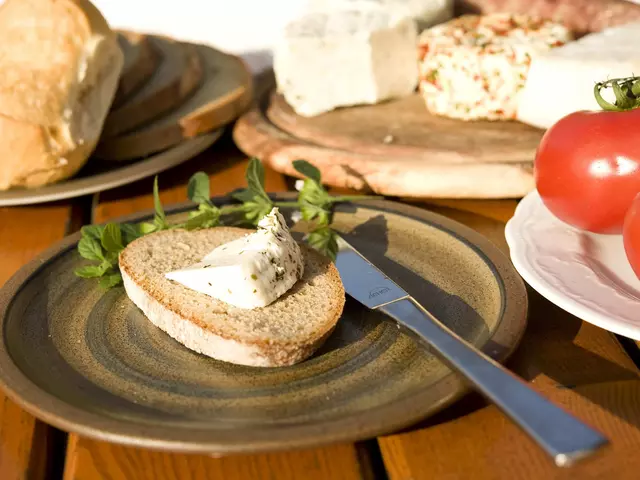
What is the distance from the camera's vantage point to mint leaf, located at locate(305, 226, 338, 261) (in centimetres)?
156

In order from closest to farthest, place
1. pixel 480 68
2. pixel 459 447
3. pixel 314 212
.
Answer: pixel 459 447
pixel 314 212
pixel 480 68

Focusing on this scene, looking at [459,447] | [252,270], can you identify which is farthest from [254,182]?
[459,447]

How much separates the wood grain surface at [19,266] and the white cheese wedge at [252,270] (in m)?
0.36

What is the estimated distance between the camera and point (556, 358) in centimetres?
129

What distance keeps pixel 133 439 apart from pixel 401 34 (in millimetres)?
1869

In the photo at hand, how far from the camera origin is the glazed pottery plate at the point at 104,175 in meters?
1.97

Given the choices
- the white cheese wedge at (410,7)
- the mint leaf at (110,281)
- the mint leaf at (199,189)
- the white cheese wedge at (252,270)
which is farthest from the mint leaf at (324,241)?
the white cheese wedge at (410,7)

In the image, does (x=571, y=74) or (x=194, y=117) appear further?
(x=194, y=117)

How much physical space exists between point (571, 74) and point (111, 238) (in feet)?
4.56

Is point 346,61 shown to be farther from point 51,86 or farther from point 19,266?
point 19,266

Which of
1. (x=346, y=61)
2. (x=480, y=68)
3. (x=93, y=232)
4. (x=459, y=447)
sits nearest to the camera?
(x=459, y=447)

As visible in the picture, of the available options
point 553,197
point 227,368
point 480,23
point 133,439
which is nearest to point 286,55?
point 480,23

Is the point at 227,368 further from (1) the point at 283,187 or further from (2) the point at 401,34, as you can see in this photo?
(2) the point at 401,34

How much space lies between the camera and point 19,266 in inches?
68.7
